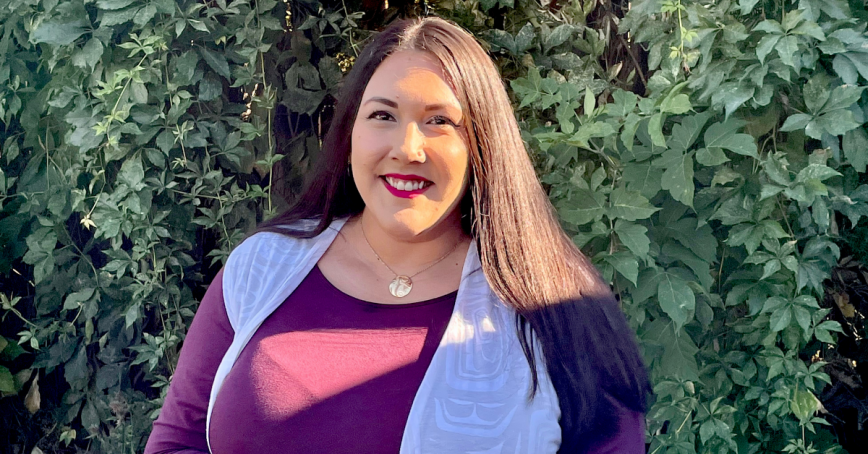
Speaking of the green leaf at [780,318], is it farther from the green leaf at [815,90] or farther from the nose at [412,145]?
the nose at [412,145]

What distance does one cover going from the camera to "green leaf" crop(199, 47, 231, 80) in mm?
2268

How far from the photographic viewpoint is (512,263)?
1686 mm

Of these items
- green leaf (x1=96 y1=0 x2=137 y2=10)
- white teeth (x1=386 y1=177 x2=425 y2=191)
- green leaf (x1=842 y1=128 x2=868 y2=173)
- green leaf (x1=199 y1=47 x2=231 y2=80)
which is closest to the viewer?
white teeth (x1=386 y1=177 x2=425 y2=191)

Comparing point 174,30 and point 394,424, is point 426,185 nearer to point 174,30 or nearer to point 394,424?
point 394,424

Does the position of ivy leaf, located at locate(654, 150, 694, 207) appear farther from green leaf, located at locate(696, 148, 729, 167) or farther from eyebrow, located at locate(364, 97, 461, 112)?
eyebrow, located at locate(364, 97, 461, 112)

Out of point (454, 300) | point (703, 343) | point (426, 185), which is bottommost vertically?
point (703, 343)

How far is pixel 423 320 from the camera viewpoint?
1.68 meters

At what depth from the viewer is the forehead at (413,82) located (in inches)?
63.5

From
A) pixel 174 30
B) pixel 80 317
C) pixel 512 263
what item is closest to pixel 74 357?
pixel 80 317

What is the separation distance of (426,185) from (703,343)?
101cm

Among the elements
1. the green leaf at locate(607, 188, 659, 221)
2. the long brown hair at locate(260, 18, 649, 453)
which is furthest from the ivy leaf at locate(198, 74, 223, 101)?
the green leaf at locate(607, 188, 659, 221)

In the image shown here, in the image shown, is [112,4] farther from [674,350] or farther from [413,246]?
[674,350]

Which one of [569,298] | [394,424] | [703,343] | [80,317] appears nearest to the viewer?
[394,424]

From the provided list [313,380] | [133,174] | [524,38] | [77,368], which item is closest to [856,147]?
[524,38]
